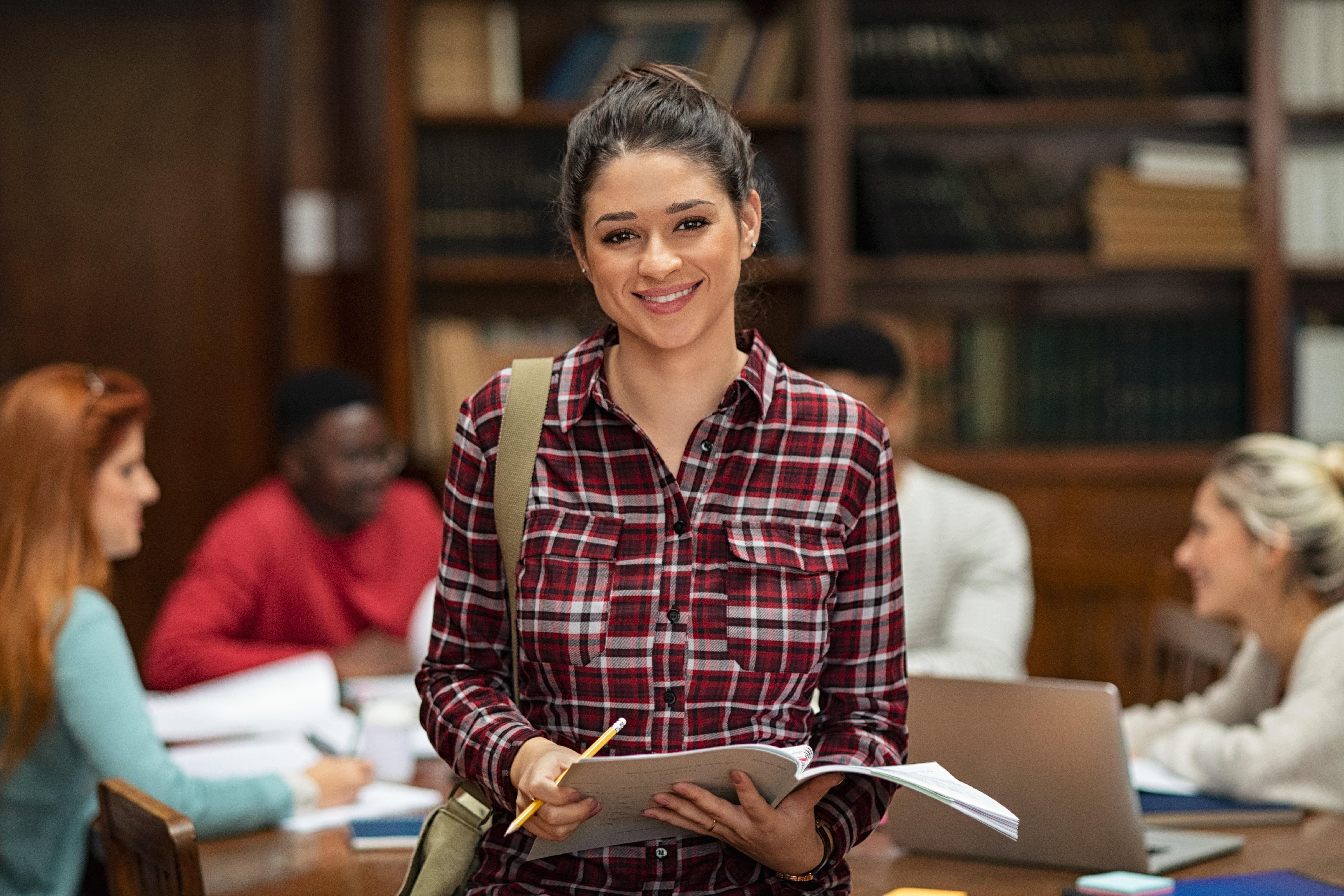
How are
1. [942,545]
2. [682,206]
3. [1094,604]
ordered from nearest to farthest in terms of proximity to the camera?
[682,206] < [942,545] < [1094,604]

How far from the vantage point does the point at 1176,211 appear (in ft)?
13.2

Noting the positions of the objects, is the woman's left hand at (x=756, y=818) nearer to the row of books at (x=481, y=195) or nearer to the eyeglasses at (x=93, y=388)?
the eyeglasses at (x=93, y=388)

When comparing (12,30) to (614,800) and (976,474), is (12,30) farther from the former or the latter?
(614,800)

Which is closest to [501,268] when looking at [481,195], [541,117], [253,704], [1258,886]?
[481,195]

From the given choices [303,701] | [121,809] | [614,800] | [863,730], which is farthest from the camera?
[303,701]

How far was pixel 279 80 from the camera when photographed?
4.20 metres

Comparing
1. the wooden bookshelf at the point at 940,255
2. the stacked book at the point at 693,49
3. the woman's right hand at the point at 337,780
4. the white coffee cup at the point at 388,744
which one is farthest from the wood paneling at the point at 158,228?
the woman's right hand at the point at 337,780

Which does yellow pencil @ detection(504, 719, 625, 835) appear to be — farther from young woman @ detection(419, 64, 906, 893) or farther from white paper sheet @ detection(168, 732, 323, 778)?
white paper sheet @ detection(168, 732, 323, 778)

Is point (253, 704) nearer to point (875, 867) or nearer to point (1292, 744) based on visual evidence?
point (875, 867)

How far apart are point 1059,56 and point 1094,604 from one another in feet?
5.59

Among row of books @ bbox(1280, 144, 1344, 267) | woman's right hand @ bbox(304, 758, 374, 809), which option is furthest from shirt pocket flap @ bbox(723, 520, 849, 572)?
row of books @ bbox(1280, 144, 1344, 267)

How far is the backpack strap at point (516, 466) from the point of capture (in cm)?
138

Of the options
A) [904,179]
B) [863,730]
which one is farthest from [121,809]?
[904,179]

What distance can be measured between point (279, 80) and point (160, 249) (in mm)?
587
